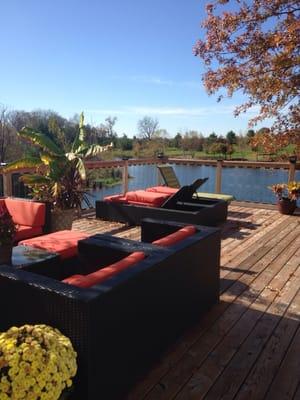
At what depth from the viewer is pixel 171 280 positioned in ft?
7.86

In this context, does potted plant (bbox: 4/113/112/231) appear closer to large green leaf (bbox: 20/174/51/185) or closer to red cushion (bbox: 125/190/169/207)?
large green leaf (bbox: 20/174/51/185)

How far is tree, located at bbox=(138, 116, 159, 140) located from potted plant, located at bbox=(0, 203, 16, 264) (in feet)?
64.5

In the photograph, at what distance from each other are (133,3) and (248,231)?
5.17 meters

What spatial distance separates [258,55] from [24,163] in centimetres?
404

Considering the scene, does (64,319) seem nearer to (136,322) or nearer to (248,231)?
(136,322)

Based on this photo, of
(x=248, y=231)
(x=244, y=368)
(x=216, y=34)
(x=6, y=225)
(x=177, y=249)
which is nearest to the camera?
(x=244, y=368)

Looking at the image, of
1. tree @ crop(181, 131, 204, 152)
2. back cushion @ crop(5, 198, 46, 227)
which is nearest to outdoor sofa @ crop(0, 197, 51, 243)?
back cushion @ crop(5, 198, 46, 227)

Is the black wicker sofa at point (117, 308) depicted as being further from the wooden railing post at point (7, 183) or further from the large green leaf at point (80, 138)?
the wooden railing post at point (7, 183)

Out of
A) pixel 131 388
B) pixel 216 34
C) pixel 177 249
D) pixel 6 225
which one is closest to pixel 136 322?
pixel 131 388

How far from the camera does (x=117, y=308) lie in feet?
6.14

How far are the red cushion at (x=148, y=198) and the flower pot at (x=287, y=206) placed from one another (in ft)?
8.67

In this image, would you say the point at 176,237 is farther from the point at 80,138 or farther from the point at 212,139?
the point at 212,139

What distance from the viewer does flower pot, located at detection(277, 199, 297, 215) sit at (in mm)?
7035

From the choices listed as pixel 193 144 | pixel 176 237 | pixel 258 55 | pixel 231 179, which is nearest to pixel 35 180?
pixel 176 237
